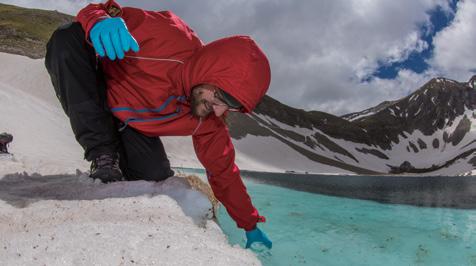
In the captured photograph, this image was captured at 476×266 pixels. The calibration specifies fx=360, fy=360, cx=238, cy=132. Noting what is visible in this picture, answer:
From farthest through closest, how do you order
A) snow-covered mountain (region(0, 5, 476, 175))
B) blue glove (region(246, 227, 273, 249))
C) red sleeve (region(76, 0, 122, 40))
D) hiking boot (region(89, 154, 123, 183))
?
snow-covered mountain (region(0, 5, 476, 175)) → blue glove (region(246, 227, 273, 249)) → hiking boot (region(89, 154, 123, 183)) → red sleeve (region(76, 0, 122, 40))

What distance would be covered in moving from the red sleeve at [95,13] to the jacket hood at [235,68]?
84 centimetres

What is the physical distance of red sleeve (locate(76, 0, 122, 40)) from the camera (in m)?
2.85

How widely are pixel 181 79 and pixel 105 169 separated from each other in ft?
3.31

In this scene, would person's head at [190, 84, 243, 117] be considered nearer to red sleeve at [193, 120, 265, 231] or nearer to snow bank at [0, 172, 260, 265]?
red sleeve at [193, 120, 265, 231]

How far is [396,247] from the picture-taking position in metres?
4.45

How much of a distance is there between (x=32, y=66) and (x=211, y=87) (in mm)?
47749

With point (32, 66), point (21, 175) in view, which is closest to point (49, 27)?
point (32, 66)

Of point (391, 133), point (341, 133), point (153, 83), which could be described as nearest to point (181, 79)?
point (153, 83)

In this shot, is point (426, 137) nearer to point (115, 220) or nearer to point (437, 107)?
Answer: point (437, 107)

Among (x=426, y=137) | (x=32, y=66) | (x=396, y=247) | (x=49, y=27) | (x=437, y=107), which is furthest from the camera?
(x=437, y=107)

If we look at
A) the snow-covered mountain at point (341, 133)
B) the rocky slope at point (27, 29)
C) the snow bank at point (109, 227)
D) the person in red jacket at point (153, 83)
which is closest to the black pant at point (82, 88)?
the person in red jacket at point (153, 83)

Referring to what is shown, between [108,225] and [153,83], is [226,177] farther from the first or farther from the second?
[108,225]

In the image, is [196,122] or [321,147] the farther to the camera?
[321,147]

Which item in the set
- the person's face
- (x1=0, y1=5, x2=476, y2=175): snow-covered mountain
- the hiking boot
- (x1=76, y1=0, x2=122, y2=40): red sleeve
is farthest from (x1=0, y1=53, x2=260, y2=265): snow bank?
(x1=0, y1=5, x2=476, y2=175): snow-covered mountain
